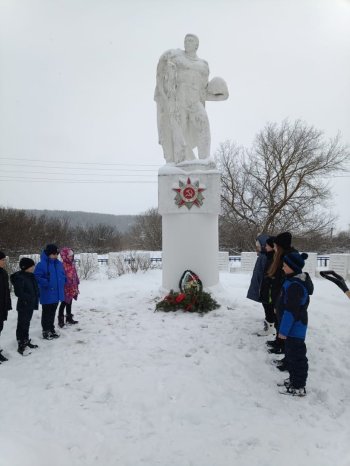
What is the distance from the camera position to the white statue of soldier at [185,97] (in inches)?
259

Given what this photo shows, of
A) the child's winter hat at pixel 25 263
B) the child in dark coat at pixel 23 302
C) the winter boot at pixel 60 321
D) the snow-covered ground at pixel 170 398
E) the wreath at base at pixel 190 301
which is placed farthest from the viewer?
the wreath at base at pixel 190 301

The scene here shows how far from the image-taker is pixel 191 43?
21.6ft

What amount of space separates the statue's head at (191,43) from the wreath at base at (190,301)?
482 cm

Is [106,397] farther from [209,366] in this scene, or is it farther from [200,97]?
[200,97]

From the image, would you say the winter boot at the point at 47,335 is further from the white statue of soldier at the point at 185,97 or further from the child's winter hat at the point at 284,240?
the white statue of soldier at the point at 185,97

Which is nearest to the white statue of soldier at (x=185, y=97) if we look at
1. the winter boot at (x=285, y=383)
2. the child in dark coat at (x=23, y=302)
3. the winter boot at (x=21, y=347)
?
the child in dark coat at (x=23, y=302)

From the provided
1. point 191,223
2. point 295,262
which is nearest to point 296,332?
point 295,262

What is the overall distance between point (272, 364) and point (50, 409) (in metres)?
2.56

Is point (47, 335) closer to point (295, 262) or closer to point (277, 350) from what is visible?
point (277, 350)

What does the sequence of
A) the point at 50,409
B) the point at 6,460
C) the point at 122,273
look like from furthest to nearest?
1. the point at 122,273
2. the point at 50,409
3. the point at 6,460

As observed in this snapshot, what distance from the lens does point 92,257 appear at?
1145cm

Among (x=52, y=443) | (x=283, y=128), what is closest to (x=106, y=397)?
(x=52, y=443)

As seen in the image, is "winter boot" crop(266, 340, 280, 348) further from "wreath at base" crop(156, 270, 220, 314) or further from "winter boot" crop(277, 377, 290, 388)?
"wreath at base" crop(156, 270, 220, 314)

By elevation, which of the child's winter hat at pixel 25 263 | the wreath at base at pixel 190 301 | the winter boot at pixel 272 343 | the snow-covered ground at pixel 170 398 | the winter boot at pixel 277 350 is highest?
the child's winter hat at pixel 25 263
